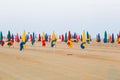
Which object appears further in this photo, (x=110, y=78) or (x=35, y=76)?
(x=35, y=76)

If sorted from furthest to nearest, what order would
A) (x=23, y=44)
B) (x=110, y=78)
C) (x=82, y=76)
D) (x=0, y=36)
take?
(x=0, y=36), (x=23, y=44), (x=82, y=76), (x=110, y=78)

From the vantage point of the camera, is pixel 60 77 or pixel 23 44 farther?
pixel 23 44

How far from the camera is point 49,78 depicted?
11.0 metres

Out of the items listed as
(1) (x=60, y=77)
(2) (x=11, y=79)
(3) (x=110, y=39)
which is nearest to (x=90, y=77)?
(1) (x=60, y=77)

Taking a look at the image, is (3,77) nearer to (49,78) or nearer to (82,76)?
(49,78)

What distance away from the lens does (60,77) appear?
11070 millimetres

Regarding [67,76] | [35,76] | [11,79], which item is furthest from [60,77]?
[11,79]

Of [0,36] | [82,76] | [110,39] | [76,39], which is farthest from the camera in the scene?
[76,39]

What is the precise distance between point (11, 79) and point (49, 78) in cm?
135

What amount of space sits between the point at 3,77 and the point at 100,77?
3627mm

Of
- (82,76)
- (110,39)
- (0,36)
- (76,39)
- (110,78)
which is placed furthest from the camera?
(76,39)

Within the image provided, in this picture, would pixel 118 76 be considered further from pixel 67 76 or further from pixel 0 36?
pixel 0 36

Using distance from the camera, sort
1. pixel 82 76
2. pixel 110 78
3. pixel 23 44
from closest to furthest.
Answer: pixel 110 78 → pixel 82 76 → pixel 23 44

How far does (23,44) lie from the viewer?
32.0 m
